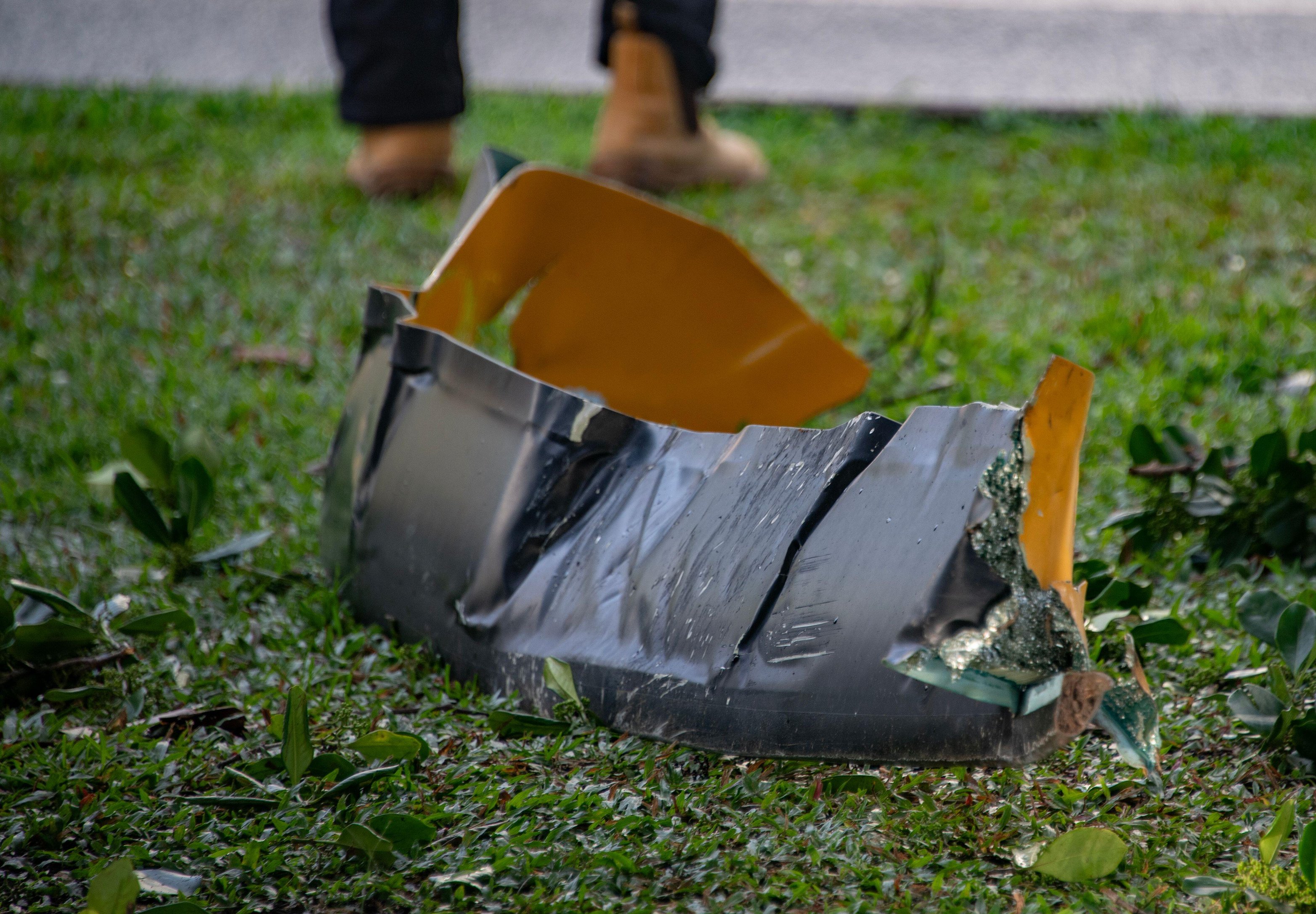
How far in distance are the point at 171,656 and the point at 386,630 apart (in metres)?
0.28

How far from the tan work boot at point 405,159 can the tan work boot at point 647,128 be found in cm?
46

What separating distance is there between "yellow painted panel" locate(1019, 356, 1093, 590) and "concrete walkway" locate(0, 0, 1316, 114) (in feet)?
11.1

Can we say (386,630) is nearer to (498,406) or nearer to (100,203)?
(498,406)

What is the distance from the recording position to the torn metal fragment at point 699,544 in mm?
1071

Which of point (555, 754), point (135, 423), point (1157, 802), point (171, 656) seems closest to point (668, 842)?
point (555, 754)

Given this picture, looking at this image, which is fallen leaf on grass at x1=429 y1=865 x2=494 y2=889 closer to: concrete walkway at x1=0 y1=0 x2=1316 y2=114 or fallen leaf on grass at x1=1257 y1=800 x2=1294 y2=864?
fallen leaf on grass at x1=1257 y1=800 x2=1294 y2=864

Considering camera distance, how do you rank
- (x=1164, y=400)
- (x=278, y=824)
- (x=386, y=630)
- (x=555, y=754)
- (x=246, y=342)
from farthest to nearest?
1. (x=246, y=342)
2. (x=1164, y=400)
3. (x=386, y=630)
4. (x=555, y=754)
5. (x=278, y=824)

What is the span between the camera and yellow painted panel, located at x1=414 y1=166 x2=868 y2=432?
1835 millimetres

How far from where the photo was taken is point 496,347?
2615 millimetres

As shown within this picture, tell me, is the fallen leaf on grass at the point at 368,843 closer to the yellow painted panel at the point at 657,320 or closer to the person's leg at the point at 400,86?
the yellow painted panel at the point at 657,320

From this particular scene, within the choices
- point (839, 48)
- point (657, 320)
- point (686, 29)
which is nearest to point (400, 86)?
point (686, 29)

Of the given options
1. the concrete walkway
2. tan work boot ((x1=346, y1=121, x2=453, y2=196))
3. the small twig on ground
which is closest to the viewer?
the small twig on ground

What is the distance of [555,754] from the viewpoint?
4.23 ft

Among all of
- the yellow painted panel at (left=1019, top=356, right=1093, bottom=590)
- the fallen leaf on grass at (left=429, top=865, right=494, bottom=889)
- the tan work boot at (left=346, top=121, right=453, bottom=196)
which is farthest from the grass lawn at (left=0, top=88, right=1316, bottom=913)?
the yellow painted panel at (left=1019, top=356, right=1093, bottom=590)
